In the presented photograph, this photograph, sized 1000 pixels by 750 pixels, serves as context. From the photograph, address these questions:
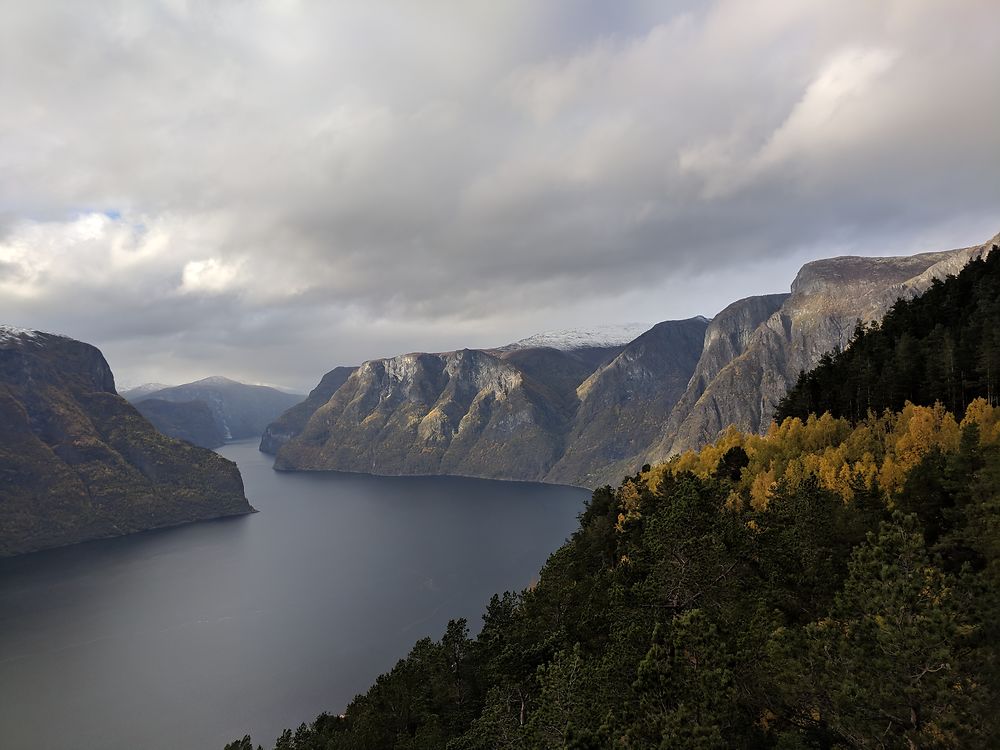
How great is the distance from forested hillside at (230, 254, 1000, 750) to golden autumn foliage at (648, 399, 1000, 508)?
0.50 meters

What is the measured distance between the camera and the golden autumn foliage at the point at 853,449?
73438 millimetres

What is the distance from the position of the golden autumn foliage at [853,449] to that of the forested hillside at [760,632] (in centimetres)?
50

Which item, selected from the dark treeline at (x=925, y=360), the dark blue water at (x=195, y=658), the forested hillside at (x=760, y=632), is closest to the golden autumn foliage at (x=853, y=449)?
the forested hillside at (x=760, y=632)

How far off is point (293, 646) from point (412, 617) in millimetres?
35632

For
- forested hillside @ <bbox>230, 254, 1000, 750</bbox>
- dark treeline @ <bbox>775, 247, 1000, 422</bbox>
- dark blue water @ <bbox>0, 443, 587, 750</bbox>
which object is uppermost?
dark treeline @ <bbox>775, 247, 1000, 422</bbox>

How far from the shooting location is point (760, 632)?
33.3 metres

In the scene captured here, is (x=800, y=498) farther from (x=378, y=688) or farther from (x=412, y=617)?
(x=412, y=617)

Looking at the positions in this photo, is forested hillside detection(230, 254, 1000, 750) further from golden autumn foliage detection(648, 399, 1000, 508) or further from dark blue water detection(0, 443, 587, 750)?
dark blue water detection(0, 443, 587, 750)

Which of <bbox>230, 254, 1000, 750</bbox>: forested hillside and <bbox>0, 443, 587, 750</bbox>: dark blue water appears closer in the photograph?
<bbox>230, 254, 1000, 750</bbox>: forested hillside

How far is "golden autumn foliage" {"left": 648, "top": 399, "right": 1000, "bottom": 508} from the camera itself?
73.4 m

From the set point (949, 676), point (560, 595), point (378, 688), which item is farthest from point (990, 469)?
point (378, 688)

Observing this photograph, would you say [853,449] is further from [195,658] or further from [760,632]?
[195,658]

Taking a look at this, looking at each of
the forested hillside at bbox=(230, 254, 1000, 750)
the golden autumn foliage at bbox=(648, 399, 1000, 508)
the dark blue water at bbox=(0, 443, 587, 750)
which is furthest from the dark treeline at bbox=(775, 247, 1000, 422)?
the dark blue water at bbox=(0, 443, 587, 750)

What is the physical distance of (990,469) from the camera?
44.6 meters
